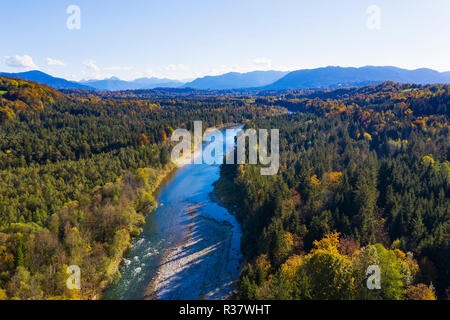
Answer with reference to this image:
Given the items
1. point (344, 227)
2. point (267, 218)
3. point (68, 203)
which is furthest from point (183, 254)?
point (344, 227)

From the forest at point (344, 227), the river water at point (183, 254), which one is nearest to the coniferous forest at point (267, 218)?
the forest at point (344, 227)

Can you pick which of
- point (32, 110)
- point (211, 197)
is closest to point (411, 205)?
point (211, 197)

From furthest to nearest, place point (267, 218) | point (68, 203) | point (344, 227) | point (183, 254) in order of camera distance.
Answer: point (68, 203)
point (267, 218)
point (183, 254)
point (344, 227)

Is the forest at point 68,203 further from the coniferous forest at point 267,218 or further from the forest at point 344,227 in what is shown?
the forest at point 344,227

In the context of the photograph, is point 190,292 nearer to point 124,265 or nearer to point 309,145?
point 124,265

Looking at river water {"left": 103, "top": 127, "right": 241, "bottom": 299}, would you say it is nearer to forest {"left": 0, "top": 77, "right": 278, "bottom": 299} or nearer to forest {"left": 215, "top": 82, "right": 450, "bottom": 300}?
forest {"left": 0, "top": 77, "right": 278, "bottom": 299}

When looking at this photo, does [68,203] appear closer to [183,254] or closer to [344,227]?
[183,254]

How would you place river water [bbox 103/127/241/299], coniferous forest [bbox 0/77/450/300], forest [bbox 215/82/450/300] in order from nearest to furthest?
forest [bbox 215/82/450/300], coniferous forest [bbox 0/77/450/300], river water [bbox 103/127/241/299]

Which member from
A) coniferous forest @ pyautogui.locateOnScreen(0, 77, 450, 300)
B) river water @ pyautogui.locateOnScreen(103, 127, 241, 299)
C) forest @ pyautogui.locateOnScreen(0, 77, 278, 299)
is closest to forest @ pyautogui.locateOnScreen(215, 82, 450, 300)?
coniferous forest @ pyautogui.locateOnScreen(0, 77, 450, 300)
